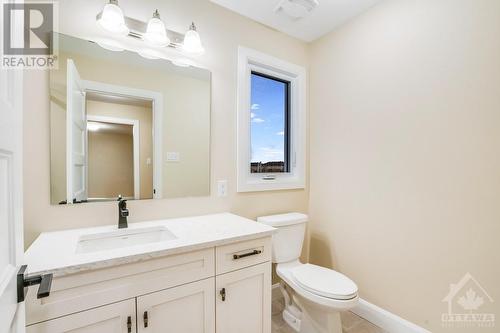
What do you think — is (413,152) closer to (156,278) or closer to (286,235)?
(286,235)

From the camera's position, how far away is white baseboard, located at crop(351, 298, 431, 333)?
1.61 metres

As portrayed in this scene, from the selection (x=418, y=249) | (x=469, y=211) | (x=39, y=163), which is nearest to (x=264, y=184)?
(x=418, y=249)

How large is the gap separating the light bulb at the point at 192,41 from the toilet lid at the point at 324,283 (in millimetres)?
1724

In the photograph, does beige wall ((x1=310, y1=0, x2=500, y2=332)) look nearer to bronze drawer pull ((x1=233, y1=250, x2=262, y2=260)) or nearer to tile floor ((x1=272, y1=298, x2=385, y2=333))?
tile floor ((x1=272, y1=298, x2=385, y2=333))

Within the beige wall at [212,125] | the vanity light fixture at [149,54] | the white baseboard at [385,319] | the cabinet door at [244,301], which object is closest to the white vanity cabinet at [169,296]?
the cabinet door at [244,301]

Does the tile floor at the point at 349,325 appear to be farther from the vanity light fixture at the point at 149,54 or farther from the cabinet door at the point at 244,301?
the vanity light fixture at the point at 149,54

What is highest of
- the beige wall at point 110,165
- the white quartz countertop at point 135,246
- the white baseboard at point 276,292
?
the beige wall at point 110,165

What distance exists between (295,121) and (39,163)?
1957 mm

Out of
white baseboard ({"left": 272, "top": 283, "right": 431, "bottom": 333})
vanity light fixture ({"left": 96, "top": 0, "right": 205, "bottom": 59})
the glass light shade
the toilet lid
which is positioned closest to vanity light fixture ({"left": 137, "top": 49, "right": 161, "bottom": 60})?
vanity light fixture ({"left": 96, "top": 0, "right": 205, "bottom": 59})

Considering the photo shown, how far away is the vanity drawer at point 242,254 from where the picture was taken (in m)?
1.23

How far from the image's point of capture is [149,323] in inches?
40.7

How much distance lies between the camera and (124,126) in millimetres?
1502

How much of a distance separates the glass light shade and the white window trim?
0.85 m

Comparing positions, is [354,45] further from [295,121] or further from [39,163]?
[39,163]
